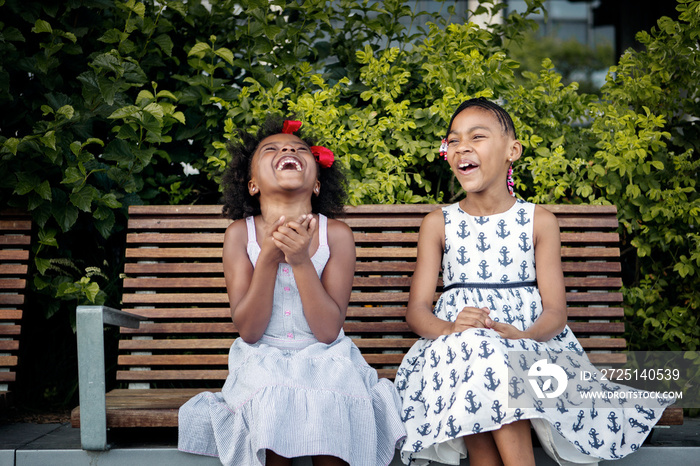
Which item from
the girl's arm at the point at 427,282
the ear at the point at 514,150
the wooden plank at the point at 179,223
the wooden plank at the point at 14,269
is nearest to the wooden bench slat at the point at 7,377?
the wooden plank at the point at 14,269

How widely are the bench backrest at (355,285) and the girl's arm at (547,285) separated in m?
0.42

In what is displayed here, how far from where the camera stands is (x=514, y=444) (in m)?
2.00

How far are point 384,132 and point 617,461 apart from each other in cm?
181

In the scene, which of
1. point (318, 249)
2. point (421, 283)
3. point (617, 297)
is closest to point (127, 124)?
point (318, 249)

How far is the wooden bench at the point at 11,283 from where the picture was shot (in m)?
2.79

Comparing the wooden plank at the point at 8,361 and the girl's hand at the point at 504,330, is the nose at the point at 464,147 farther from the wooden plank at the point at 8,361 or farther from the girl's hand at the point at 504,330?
the wooden plank at the point at 8,361

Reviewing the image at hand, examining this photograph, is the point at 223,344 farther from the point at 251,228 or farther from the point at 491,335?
the point at 491,335

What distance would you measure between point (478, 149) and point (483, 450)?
106cm

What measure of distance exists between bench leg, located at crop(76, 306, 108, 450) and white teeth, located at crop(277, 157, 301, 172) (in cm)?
78

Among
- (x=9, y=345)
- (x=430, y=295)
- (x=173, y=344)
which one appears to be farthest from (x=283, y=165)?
(x=9, y=345)

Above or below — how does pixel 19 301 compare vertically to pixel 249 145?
below

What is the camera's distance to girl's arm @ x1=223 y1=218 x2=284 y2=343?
2.31 metres

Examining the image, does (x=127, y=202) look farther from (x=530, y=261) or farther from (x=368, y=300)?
(x=530, y=261)

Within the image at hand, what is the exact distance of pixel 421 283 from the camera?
254 centimetres
